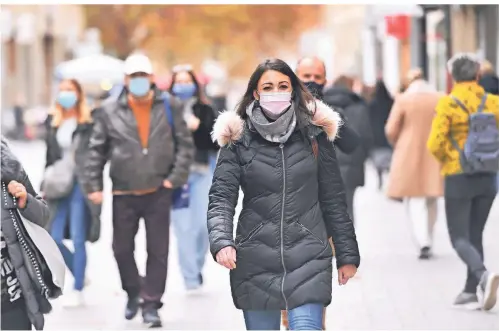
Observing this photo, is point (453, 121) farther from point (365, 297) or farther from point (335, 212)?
point (335, 212)

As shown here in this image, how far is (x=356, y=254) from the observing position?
21.0 ft

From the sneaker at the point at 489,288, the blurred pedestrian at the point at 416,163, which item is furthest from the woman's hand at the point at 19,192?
the blurred pedestrian at the point at 416,163

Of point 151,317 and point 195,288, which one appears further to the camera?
point 195,288

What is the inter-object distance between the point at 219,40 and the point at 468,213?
79251 mm

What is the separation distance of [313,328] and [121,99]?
12.4 ft

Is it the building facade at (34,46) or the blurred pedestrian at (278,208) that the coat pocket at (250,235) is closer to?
the blurred pedestrian at (278,208)

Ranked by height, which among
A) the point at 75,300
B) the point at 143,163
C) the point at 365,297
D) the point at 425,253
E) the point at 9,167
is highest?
the point at 9,167

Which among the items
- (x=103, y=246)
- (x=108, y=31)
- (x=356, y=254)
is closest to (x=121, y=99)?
(x=356, y=254)

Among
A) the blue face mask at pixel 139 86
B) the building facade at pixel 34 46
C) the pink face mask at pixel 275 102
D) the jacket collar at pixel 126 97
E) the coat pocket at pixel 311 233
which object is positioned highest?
the pink face mask at pixel 275 102

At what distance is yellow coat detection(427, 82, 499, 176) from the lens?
9641mm

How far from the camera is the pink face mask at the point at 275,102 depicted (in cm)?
629

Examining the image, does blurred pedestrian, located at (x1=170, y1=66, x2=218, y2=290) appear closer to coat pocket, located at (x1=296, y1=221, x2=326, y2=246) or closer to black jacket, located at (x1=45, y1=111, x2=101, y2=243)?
black jacket, located at (x1=45, y1=111, x2=101, y2=243)

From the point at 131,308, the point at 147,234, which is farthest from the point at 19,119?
the point at 147,234

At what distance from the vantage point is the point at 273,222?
6.23m
